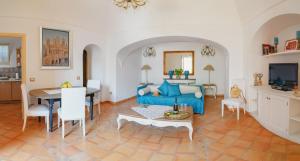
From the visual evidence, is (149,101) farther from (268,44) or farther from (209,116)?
(268,44)

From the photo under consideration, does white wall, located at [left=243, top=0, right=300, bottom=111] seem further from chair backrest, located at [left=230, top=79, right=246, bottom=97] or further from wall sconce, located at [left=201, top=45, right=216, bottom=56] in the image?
wall sconce, located at [left=201, top=45, right=216, bottom=56]

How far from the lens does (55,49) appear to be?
4.98m

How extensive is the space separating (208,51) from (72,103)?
5.90m

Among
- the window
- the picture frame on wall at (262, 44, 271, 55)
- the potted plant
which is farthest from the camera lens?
the potted plant

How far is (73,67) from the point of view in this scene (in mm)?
5363

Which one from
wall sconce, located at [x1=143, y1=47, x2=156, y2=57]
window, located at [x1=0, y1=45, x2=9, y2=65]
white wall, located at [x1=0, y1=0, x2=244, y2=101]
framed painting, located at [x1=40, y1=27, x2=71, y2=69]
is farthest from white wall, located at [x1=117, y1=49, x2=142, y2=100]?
window, located at [x1=0, y1=45, x2=9, y2=65]

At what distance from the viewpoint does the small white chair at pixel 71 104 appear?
3416 mm

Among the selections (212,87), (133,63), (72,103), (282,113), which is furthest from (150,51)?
(282,113)

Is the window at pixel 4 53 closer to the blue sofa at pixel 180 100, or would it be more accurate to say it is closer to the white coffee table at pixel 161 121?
the blue sofa at pixel 180 100

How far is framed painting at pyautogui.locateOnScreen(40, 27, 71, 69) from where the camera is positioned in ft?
15.7

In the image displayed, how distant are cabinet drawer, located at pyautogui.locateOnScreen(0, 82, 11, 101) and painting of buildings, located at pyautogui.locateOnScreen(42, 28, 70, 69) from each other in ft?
8.22

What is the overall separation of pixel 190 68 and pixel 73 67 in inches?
180

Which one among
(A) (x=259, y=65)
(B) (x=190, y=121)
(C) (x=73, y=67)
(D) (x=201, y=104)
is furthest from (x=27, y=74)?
(A) (x=259, y=65)

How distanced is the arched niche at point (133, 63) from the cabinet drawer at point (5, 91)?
3336mm
